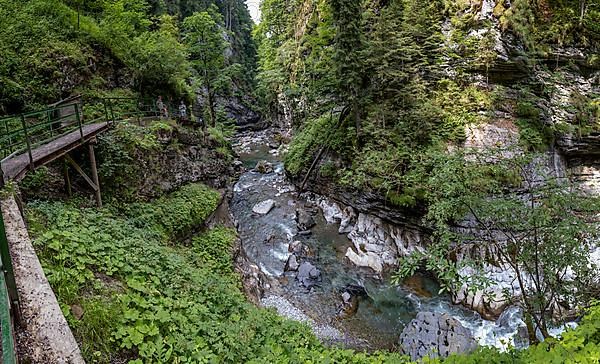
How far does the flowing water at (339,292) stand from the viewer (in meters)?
10.8

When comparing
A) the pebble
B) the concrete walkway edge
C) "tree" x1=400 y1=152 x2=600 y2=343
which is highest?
the concrete walkway edge

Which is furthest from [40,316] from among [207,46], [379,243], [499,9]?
[207,46]

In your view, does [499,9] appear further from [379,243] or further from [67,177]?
[67,177]

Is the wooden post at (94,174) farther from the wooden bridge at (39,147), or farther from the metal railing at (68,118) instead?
the metal railing at (68,118)

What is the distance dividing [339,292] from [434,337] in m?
3.93

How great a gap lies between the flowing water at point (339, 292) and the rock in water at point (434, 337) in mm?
594

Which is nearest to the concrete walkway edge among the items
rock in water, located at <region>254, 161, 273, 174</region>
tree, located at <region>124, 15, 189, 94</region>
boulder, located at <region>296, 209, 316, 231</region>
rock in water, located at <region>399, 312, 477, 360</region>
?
rock in water, located at <region>399, 312, 477, 360</region>

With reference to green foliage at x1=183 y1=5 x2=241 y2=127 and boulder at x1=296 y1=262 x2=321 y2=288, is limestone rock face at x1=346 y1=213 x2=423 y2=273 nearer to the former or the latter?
boulder at x1=296 y1=262 x2=321 y2=288

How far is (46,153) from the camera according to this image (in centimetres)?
771

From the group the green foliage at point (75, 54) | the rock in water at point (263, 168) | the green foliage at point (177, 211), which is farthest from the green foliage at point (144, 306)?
the rock in water at point (263, 168)

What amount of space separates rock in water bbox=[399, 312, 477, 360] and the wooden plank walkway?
33.7 ft

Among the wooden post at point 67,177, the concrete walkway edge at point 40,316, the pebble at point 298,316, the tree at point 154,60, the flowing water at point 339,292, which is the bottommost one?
the flowing water at point 339,292

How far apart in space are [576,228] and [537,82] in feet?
37.8

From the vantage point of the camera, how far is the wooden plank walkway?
267 inches
